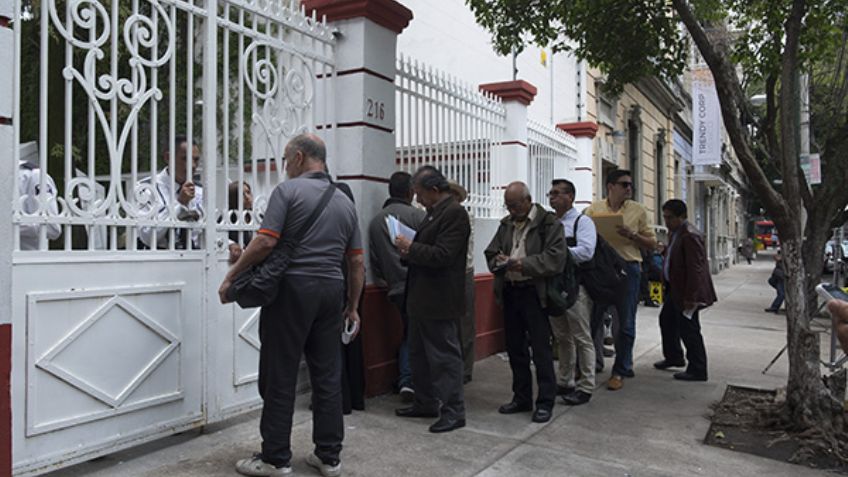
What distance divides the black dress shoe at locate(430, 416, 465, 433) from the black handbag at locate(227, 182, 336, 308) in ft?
5.75

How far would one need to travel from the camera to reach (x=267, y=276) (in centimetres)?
348

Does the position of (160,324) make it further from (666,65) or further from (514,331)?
(666,65)

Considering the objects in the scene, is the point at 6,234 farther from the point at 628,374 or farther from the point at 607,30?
the point at 607,30

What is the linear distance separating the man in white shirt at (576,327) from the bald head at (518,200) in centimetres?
62

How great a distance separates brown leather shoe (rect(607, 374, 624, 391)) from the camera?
609 centimetres

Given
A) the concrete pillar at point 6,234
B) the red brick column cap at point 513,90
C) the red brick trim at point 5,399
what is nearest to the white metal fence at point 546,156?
the red brick column cap at point 513,90

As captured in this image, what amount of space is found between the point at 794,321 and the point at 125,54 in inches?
245

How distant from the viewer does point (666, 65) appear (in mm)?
7055

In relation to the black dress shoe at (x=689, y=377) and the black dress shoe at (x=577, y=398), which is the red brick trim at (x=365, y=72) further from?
the black dress shoe at (x=689, y=377)

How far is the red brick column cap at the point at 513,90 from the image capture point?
8172 millimetres

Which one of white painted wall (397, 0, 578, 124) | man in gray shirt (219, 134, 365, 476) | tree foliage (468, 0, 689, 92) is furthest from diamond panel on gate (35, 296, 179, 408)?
white painted wall (397, 0, 578, 124)

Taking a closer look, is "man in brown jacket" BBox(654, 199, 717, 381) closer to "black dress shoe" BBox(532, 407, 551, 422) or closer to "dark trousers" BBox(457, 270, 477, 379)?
"dark trousers" BBox(457, 270, 477, 379)

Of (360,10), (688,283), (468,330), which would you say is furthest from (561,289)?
(360,10)

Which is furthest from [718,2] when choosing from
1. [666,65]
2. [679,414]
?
Result: [679,414]
